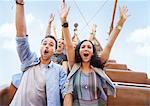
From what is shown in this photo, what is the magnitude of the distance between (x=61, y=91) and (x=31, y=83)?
0.11 m

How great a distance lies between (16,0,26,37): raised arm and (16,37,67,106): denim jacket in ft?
0.07

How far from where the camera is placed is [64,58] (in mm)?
1330

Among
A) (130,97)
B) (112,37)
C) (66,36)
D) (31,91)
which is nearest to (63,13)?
(66,36)

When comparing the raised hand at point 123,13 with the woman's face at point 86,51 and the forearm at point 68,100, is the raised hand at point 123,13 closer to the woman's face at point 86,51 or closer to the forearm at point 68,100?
the woman's face at point 86,51

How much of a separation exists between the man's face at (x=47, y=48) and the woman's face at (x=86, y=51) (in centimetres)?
11

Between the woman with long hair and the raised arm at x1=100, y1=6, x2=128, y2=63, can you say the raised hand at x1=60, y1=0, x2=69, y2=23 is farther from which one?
the raised arm at x1=100, y1=6, x2=128, y2=63

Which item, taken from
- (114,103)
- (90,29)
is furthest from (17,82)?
(90,29)

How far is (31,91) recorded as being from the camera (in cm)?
84

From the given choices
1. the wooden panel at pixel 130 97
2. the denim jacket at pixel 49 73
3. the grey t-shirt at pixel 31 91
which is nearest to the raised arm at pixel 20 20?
the denim jacket at pixel 49 73

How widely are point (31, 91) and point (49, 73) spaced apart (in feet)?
0.30

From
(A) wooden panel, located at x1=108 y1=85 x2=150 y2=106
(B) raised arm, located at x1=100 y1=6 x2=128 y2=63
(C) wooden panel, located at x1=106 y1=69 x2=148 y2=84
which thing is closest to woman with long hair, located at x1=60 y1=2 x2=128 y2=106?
(B) raised arm, located at x1=100 y1=6 x2=128 y2=63

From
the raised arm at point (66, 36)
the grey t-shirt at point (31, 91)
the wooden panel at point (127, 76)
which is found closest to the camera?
the grey t-shirt at point (31, 91)

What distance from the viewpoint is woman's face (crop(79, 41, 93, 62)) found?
94cm

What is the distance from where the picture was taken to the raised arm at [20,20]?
87 centimetres
